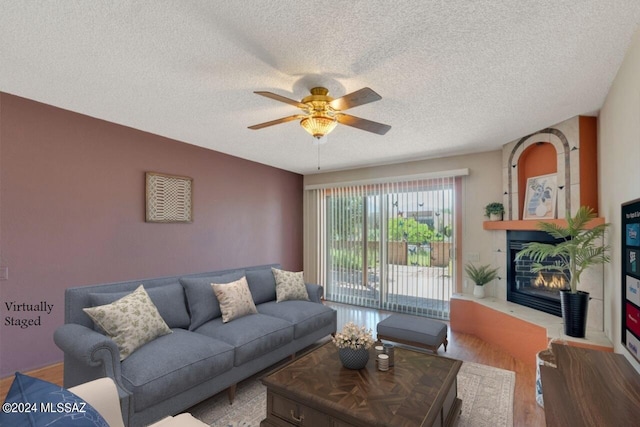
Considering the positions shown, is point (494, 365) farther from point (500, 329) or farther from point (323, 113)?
point (323, 113)

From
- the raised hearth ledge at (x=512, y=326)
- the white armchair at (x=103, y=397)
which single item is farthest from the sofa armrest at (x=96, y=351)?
the raised hearth ledge at (x=512, y=326)

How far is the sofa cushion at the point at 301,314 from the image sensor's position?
317 cm

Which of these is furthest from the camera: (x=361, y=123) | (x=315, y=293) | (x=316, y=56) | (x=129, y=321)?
(x=315, y=293)

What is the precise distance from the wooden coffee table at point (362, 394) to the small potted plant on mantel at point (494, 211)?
8.32 ft

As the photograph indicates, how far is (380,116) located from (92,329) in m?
3.06

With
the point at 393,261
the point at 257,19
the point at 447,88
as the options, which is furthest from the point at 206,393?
the point at 393,261

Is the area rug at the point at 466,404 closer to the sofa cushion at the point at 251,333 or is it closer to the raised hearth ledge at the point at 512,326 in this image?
the sofa cushion at the point at 251,333

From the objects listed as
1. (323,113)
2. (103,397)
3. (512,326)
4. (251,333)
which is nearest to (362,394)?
(251,333)

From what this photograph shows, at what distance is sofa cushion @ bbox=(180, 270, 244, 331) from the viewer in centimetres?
287

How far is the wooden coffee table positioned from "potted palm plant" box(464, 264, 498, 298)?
7.37 ft

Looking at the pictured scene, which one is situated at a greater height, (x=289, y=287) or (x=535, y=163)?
(x=535, y=163)

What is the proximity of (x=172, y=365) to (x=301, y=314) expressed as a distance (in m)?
1.45

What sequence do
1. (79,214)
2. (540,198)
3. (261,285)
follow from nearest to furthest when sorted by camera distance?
(79,214), (540,198), (261,285)

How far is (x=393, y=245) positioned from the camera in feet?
16.8
